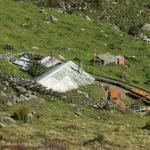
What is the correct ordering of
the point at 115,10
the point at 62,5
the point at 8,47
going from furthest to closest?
the point at 115,10 < the point at 62,5 < the point at 8,47

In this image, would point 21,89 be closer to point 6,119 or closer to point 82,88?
point 82,88

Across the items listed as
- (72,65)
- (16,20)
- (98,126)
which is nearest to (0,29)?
(16,20)

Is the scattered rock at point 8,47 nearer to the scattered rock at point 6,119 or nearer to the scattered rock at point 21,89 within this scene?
the scattered rock at point 21,89

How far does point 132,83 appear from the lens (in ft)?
174

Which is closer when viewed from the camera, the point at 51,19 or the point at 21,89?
the point at 21,89

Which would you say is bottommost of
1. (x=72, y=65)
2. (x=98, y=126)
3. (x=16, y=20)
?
(x=98, y=126)

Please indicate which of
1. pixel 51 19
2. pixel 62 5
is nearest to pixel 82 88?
pixel 51 19

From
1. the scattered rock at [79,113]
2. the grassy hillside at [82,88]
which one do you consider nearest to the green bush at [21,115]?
the grassy hillside at [82,88]

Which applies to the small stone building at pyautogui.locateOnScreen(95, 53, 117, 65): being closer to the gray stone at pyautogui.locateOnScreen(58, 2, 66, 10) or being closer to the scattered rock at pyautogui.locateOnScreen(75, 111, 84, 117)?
the scattered rock at pyautogui.locateOnScreen(75, 111, 84, 117)

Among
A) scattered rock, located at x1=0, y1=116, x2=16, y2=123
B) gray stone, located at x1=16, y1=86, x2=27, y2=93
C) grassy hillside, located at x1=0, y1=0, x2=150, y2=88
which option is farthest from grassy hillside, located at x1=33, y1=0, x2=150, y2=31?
scattered rock, located at x1=0, y1=116, x2=16, y2=123

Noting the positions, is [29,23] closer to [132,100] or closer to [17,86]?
[132,100]

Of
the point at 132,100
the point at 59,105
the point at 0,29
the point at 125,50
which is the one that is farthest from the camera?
the point at 125,50

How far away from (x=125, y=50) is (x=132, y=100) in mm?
16778

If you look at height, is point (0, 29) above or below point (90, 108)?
above
